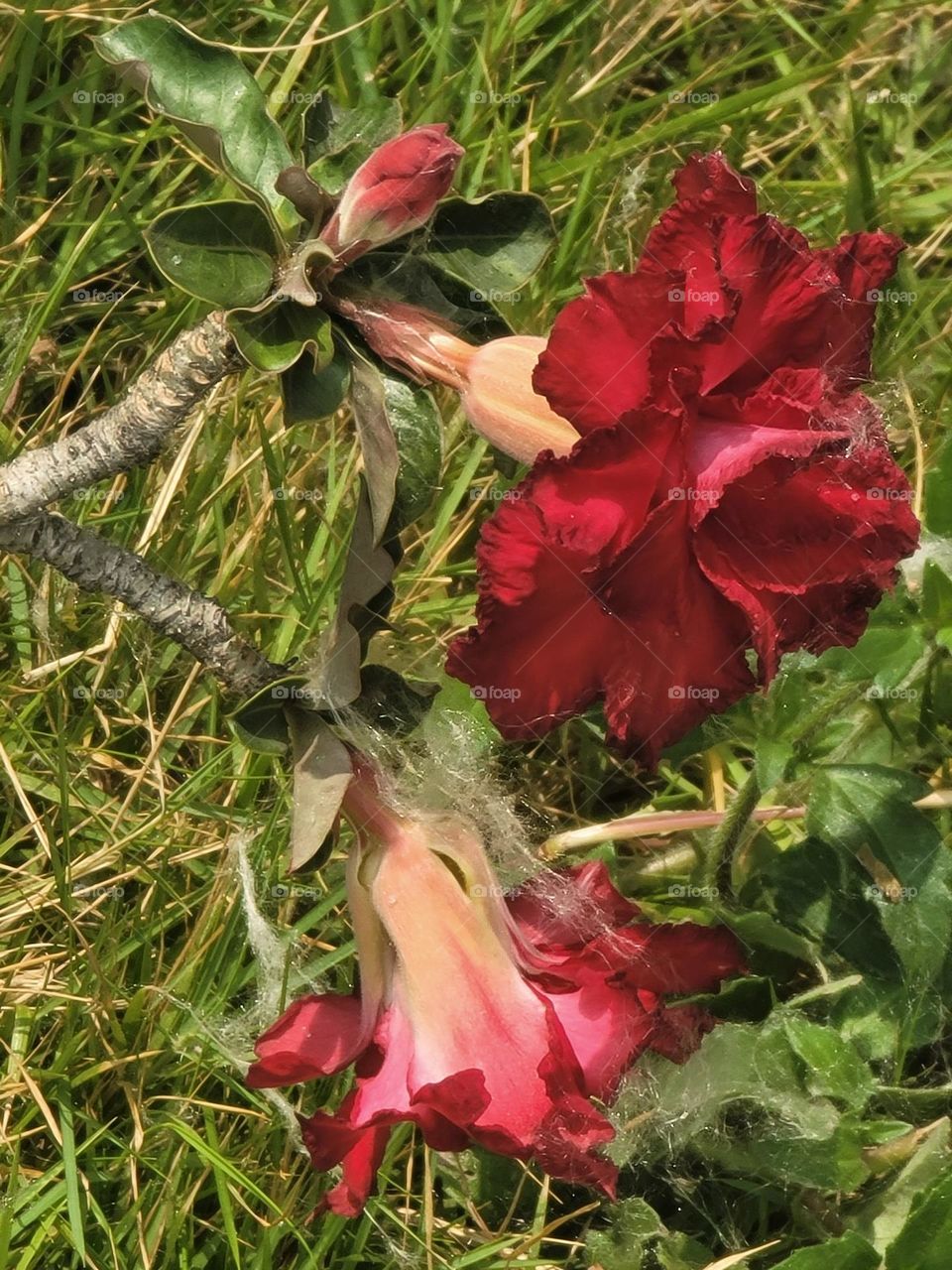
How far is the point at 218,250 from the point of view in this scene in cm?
101

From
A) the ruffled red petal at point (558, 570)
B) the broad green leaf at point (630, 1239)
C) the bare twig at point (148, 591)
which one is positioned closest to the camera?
the ruffled red petal at point (558, 570)

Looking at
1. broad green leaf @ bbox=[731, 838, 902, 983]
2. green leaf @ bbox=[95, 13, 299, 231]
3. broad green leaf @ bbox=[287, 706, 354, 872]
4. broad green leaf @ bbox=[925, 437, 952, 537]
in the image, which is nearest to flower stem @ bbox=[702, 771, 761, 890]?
broad green leaf @ bbox=[731, 838, 902, 983]

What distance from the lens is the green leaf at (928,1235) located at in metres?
1.21

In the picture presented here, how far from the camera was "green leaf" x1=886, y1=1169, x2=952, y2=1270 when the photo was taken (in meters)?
1.21

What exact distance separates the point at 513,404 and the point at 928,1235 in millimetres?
725

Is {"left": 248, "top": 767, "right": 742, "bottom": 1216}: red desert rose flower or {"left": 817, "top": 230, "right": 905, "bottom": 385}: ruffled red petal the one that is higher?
{"left": 817, "top": 230, "right": 905, "bottom": 385}: ruffled red petal

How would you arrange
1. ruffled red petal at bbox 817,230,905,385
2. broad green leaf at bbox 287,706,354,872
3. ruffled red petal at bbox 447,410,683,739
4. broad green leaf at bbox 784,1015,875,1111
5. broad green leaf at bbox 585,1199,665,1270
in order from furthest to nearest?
broad green leaf at bbox 585,1199,665,1270 < broad green leaf at bbox 784,1015,875,1111 < broad green leaf at bbox 287,706,354,872 < ruffled red petal at bbox 817,230,905,385 < ruffled red petal at bbox 447,410,683,739

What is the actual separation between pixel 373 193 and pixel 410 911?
468 mm

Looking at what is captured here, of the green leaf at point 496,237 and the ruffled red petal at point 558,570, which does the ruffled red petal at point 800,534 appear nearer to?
the ruffled red petal at point 558,570

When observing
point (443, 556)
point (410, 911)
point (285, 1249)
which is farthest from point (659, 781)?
point (410, 911)

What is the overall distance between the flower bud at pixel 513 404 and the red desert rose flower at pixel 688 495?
0.12ft

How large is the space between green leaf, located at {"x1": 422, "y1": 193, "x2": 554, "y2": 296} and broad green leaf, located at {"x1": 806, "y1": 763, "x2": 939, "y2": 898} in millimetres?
544

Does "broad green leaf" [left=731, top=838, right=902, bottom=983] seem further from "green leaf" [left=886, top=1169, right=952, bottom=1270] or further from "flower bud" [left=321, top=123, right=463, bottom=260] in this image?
"flower bud" [left=321, top=123, right=463, bottom=260]

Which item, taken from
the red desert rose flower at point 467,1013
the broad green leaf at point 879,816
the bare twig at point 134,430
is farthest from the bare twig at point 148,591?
the broad green leaf at point 879,816
